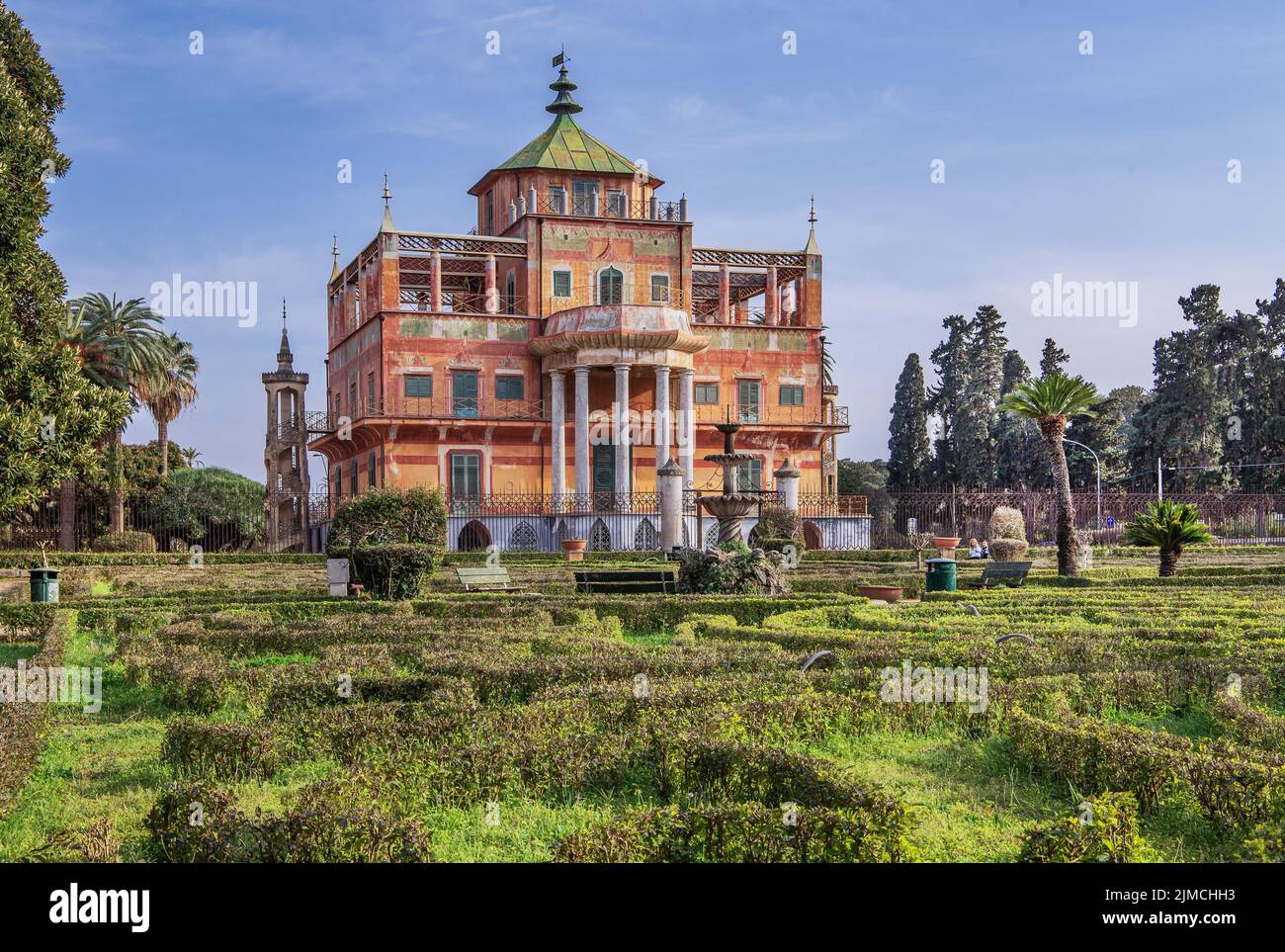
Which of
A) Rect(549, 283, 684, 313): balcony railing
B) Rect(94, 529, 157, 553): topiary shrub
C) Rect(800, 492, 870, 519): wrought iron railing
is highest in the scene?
Rect(549, 283, 684, 313): balcony railing

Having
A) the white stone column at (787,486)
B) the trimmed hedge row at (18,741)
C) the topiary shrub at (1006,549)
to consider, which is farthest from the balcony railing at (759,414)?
the trimmed hedge row at (18,741)

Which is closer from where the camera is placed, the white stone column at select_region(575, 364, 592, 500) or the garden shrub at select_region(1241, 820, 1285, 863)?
the garden shrub at select_region(1241, 820, 1285, 863)

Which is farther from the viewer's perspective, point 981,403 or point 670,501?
point 981,403

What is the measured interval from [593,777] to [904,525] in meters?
39.7

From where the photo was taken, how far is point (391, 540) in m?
21.7

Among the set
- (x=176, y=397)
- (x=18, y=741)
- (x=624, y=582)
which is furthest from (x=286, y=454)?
(x=18, y=741)

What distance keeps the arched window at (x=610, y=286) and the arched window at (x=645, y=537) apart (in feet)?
30.2

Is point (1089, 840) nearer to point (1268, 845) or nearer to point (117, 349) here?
point (1268, 845)

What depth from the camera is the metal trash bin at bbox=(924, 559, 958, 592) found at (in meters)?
20.7

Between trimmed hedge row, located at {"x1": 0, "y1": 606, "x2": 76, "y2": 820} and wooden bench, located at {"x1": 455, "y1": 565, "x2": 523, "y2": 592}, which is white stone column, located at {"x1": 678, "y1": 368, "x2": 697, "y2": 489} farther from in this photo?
trimmed hedge row, located at {"x1": 0, "y1": 606, "x2": 76, "y2": 820}

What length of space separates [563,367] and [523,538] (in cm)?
593

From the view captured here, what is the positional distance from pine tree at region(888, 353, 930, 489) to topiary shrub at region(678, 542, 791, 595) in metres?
44.6

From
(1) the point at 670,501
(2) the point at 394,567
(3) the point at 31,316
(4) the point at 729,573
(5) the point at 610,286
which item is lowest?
(4) the point at 729,573

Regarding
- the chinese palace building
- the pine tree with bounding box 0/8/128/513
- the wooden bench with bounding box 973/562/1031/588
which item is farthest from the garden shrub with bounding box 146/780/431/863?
the chinese palace building
